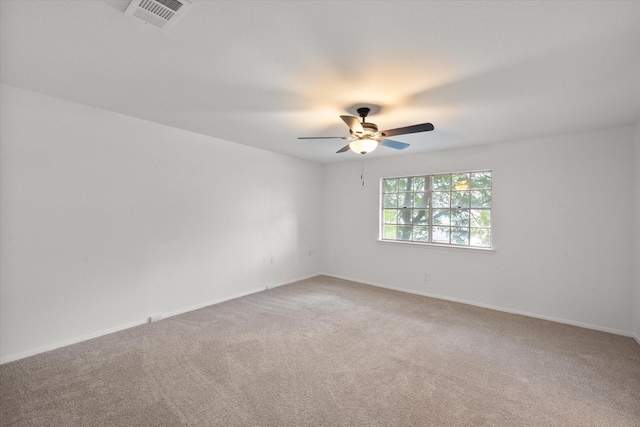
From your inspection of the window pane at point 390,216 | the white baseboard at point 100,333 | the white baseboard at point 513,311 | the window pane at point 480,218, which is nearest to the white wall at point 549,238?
the white baseboard at point 513,311

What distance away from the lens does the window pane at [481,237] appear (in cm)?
437

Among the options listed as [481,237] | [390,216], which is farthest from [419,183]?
[481,237]

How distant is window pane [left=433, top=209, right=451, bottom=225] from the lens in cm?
476

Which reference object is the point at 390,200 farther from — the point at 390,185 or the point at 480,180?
the point at 480,180

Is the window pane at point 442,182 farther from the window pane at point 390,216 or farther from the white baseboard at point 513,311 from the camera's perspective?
the white baseboard at point 513,311

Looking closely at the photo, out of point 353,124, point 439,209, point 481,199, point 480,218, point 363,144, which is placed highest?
point 353,124

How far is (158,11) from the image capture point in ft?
5.12

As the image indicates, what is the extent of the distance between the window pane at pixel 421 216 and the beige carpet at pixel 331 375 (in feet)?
5.98

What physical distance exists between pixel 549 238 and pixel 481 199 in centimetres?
102

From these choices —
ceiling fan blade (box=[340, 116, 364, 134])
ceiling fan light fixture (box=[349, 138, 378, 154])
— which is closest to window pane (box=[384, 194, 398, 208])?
ceiling fan light fixture (box=[349, 138, 378, 154])

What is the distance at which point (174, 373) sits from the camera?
2400mm

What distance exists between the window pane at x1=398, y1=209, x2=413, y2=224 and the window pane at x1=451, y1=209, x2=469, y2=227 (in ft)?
2.41

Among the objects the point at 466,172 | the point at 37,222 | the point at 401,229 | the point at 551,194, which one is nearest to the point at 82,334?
the point at 37,222

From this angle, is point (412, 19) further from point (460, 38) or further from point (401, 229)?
point (401, 229)
